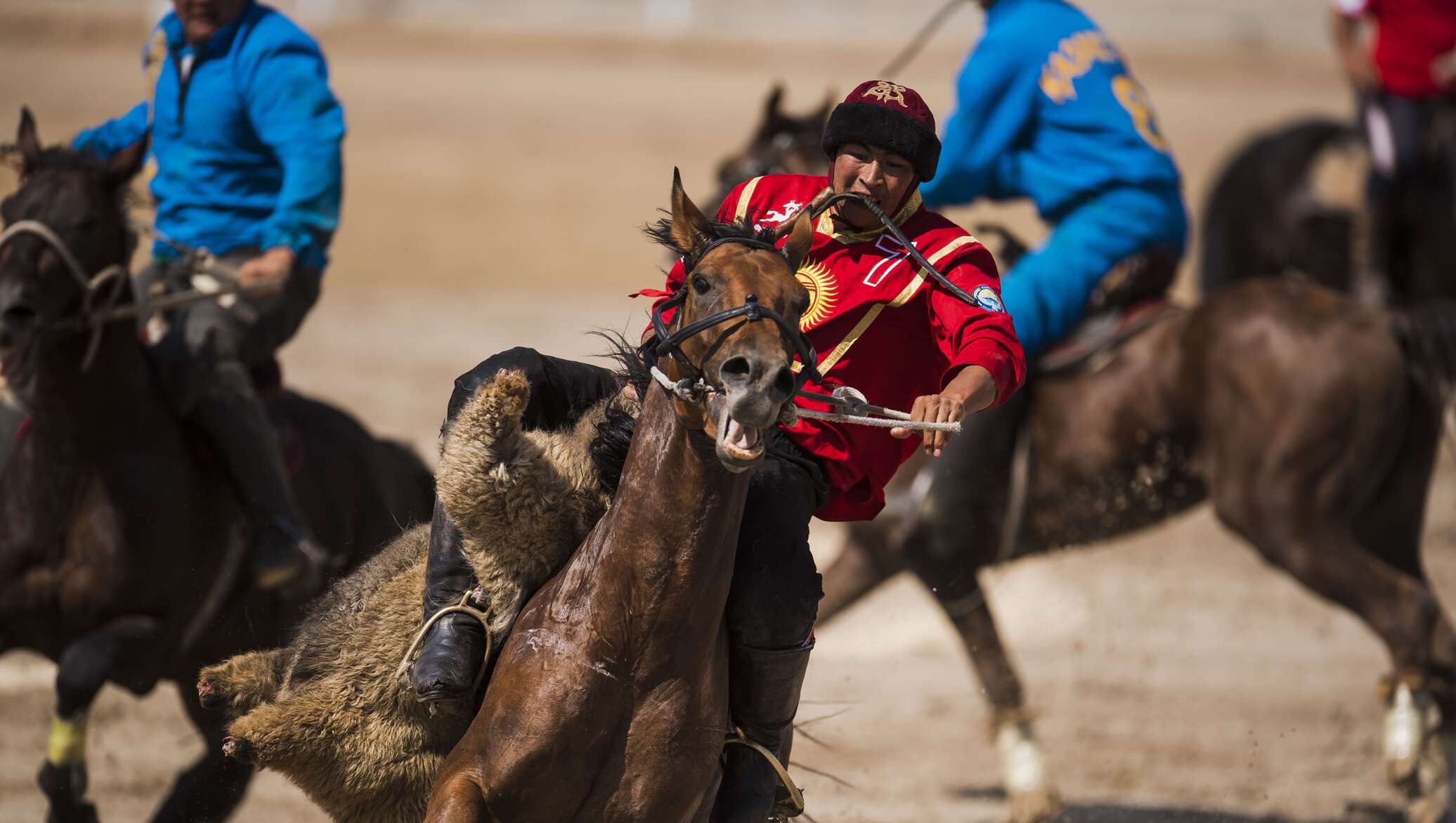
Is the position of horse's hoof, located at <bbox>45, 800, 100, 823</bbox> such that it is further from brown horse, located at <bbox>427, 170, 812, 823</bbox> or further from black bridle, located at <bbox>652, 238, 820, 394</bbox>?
black bridle, located at <bbox>652, 238, 820, 394</bbox>

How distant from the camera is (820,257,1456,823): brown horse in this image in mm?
6789

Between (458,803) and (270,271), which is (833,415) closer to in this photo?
(458,803)

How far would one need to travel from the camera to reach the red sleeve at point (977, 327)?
3.68 m

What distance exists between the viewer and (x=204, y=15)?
5945 millimetres

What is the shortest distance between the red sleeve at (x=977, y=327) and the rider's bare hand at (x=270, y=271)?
2.83 m

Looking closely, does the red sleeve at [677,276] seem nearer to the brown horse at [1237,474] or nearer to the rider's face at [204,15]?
the rider's face at [204,15]

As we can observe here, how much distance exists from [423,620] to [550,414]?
0.57m

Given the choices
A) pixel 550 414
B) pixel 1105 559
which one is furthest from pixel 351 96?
pixel 550 414

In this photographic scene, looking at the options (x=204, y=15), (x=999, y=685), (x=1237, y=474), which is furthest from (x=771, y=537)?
(x=1237, y=474)

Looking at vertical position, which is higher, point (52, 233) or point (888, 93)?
point (888, 93)

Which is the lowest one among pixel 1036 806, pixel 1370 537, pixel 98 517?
pixel 1036 806

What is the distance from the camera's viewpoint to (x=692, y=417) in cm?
340

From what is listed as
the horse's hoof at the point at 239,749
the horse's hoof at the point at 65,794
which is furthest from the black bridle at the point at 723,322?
the horse's hoof at the point at 65,794

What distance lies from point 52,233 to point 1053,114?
13.5 feet
